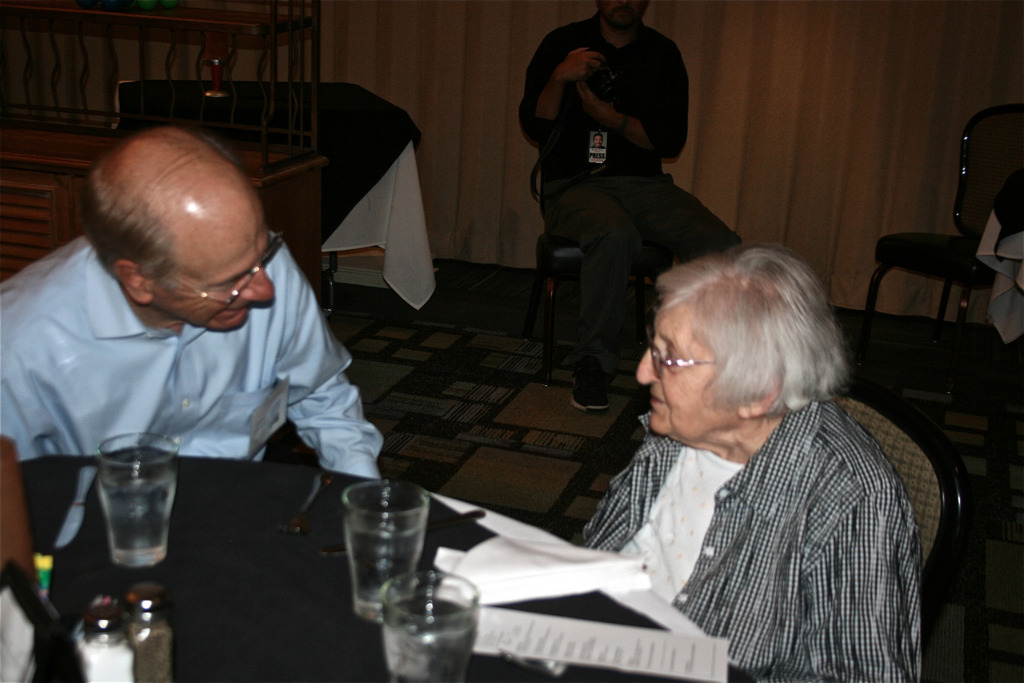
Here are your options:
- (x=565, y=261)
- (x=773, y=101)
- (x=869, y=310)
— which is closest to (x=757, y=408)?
(x=565, y=261)

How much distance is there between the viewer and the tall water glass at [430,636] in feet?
2.68

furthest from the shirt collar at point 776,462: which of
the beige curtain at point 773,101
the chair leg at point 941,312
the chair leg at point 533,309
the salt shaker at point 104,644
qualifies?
the beige curtain at point 773,101

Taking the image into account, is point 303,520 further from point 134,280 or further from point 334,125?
point 334,125

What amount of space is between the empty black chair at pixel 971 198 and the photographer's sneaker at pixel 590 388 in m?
1.25

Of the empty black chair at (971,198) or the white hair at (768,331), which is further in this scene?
the empty black chair at (971,198)

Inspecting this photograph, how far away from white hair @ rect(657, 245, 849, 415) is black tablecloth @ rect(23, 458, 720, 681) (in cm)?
36

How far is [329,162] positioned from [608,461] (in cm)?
159

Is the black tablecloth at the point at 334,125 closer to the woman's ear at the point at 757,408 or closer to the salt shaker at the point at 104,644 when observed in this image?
the woman's ear at the point at 757,408

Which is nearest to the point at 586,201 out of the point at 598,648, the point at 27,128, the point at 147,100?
the point at 147,100

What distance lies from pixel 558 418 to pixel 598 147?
106 cm

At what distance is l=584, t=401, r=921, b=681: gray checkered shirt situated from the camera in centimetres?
112

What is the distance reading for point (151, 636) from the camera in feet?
2.78

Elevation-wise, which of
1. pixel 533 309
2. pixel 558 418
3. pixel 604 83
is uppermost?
pixel 604 83

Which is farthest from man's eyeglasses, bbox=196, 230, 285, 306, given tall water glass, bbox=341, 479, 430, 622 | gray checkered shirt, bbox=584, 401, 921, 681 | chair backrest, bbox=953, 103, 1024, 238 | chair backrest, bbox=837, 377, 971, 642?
chair backrest, bbox=953, 103, 1024, 238
